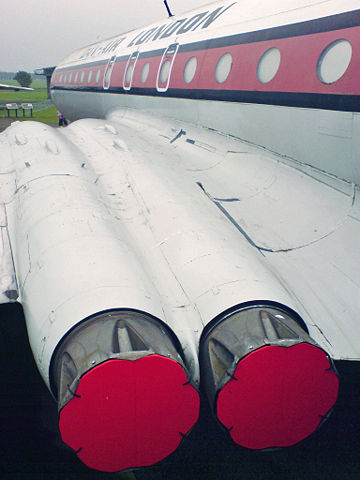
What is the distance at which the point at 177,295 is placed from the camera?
2.50 metres

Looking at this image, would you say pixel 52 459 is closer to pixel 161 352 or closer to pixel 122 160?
pixel 161 352

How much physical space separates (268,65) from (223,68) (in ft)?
2.64

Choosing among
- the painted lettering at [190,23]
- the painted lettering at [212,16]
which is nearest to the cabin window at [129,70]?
the painted lettering at [190,23]

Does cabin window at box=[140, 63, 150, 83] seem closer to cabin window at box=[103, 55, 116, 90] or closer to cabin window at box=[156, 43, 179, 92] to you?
cabin window at box=[156, 43, 179, 92]

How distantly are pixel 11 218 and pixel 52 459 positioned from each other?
1868 millimetres

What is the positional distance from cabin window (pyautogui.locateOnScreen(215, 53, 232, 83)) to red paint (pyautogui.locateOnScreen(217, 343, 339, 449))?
3.48 m

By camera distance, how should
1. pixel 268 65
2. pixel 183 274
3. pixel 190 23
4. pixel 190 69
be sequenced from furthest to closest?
pixel 190 23
pixel 190 69
pixel 268 65
pixel 183 274

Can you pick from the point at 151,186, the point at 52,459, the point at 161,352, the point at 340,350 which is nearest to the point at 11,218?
the point at 151,186

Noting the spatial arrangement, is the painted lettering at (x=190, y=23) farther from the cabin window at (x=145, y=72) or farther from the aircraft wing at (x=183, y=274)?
the aircraft wing at (x=183, y=274)

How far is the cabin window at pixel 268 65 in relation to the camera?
3.87 m

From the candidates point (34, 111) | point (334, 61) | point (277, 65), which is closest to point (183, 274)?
point (334, 61)

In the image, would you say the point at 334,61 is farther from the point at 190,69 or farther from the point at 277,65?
the point at 190,69

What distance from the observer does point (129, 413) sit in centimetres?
187

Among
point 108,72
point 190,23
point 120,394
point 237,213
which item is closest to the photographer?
point 120,394
